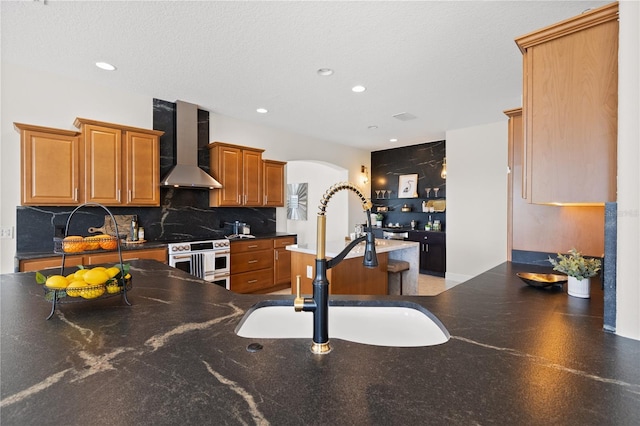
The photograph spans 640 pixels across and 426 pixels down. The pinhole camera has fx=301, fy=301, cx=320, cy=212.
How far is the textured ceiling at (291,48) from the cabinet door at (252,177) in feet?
2.47

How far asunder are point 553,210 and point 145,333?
2580mm

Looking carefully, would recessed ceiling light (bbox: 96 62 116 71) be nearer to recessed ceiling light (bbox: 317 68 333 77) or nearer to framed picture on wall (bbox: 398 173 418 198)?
recessed ceiling light (bbox: 317 68 333 77)

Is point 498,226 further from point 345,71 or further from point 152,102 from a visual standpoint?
point 152,102

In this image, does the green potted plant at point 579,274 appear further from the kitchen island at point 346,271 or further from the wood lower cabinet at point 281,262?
the wood lower cabinet at point 281,262

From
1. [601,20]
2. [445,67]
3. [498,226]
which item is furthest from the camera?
[498,226]

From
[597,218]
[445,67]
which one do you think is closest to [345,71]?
[445,67]

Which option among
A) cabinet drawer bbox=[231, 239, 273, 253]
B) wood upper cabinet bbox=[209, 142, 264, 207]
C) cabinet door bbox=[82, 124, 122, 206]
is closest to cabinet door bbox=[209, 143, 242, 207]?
wood upper cabinet bbox=[209, 142, 264, 207]

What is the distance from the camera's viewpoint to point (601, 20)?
3.64ft

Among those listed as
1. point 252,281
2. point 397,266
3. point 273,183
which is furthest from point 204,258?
point 397,266

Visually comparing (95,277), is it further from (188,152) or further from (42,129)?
(188,152)

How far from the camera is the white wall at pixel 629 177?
3.09ft

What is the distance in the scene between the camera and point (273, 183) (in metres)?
4.90

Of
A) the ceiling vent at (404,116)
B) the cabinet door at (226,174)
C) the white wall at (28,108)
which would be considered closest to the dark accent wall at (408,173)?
the ceiling vent at (404,116)

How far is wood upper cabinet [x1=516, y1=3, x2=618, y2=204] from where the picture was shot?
43.7 inches
